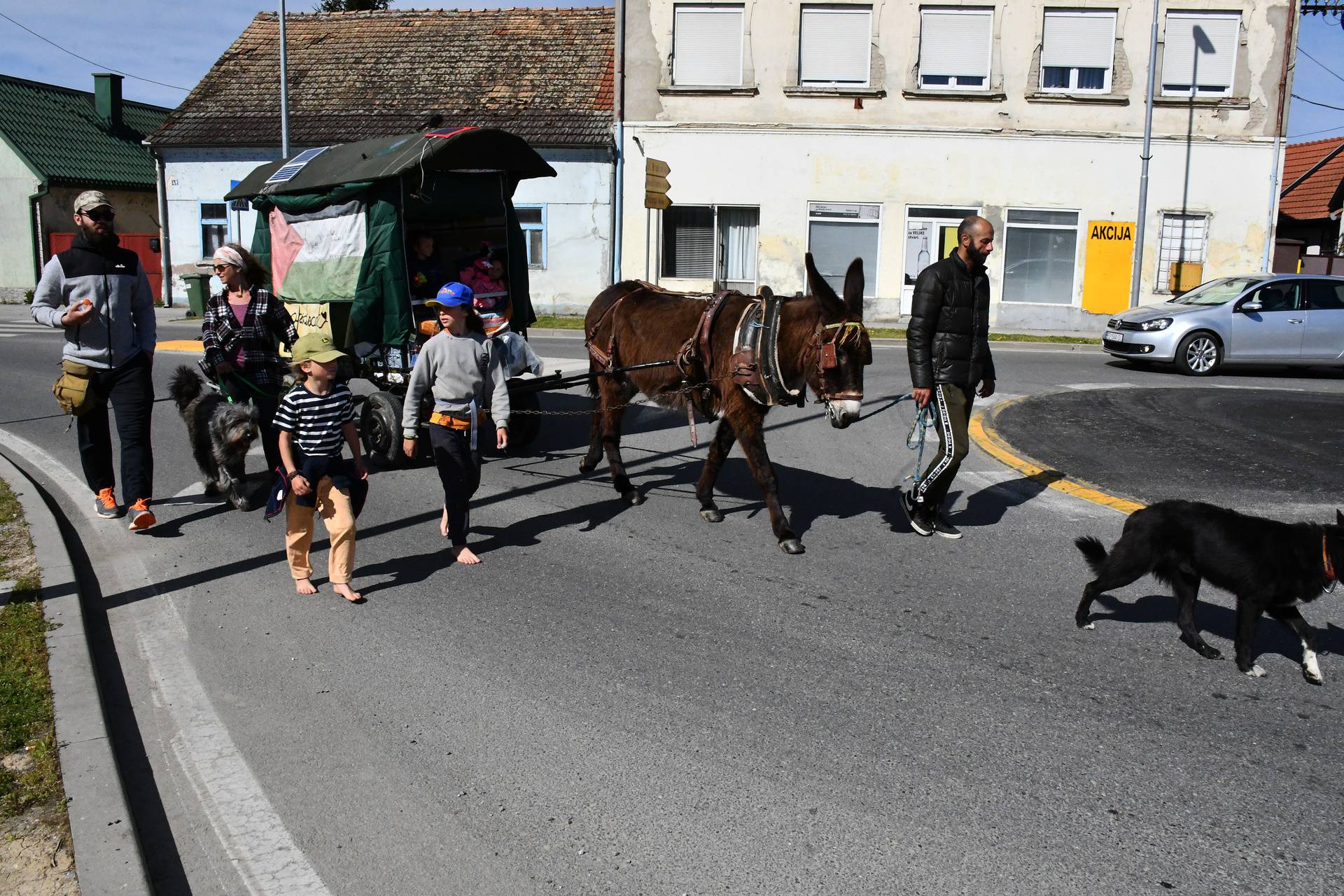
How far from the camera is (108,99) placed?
36.8 m

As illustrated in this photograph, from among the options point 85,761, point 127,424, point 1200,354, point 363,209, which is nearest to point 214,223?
point 363,209

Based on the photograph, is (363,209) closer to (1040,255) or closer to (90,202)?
(90,202)

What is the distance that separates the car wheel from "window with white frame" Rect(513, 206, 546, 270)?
14.7 m

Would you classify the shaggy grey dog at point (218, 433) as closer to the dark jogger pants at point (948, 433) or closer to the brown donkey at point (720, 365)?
the brown donkey at point (720, 365)

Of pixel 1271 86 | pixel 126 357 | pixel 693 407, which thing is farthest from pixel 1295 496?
pixel 1271 86

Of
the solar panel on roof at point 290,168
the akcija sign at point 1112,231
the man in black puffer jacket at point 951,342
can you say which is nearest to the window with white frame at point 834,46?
the akcija sign at point 1112,231

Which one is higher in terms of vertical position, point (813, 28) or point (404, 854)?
point (813, 28)

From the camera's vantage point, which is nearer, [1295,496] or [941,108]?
[1295,496]

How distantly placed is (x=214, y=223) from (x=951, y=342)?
83.7 feet

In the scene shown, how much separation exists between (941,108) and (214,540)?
68.9ft

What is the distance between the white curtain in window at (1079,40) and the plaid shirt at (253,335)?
2107 cm

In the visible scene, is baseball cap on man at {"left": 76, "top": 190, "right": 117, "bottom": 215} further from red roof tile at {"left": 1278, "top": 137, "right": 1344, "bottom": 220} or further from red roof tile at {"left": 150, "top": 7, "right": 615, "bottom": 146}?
red roof tile at {"left": 1278, "top": 137, "right": 1344, "bottom": 220}

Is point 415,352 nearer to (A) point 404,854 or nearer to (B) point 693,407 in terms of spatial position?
(B) point 693,407

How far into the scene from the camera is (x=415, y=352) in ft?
30.4
